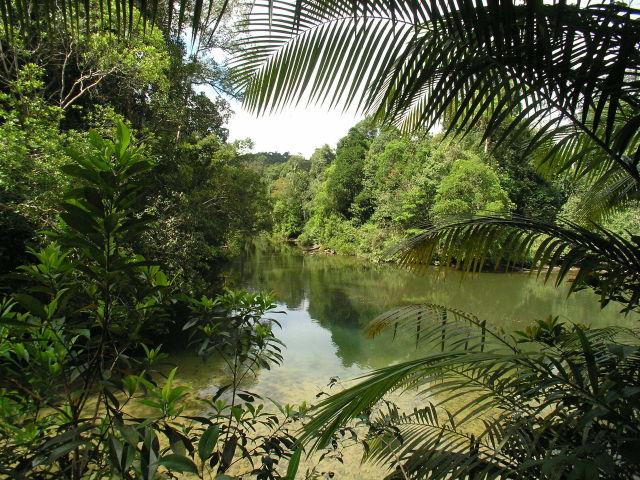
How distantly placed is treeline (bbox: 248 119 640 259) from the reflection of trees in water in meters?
2.12

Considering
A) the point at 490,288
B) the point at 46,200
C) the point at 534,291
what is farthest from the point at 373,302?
the point at 46,200

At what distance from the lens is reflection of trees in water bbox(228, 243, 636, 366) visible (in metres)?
6.48

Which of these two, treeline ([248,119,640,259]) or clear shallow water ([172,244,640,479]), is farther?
treeline ([248,119,640,259])

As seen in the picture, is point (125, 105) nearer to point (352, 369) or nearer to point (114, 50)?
point (114, 50)

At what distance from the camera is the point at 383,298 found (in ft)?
33.3

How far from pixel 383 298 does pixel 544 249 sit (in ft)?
29.9

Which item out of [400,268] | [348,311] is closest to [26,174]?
[400,268]

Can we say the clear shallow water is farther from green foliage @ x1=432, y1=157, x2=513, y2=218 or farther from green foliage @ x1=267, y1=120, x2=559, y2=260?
green foliage @ x1=432, y1=157, x2=513, y2=218

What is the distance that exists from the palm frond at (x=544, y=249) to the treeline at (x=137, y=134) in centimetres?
101

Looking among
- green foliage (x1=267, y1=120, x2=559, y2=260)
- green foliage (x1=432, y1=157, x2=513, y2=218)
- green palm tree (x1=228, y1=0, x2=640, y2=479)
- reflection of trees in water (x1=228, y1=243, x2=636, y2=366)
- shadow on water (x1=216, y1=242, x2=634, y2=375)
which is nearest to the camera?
green palm tree (x1=228, y1=0, x2=640, y2=479)

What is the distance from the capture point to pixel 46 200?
445 centimetres

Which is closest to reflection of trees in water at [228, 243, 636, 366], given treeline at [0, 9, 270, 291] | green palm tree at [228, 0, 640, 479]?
treeline at [0, 9, 270, 291]

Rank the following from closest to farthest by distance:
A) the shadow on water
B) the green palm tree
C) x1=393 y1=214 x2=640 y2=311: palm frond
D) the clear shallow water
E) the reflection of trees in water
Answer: the green palm tree
x1=393 y1=214 x2=640 y2=311: palm frond
the clear shallow water
the shadow on water
the reflection of trees in water

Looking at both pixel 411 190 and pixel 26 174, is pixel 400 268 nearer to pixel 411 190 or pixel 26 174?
pixel 26 174
